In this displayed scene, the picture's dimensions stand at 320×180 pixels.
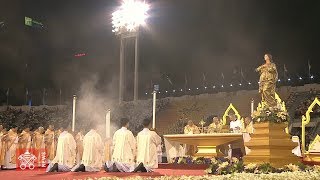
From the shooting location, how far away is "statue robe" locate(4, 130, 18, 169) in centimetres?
1770

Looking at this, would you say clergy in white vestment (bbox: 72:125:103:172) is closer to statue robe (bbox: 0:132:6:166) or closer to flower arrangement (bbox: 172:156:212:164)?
flower arrangement (bbox: 172:156:212:164)

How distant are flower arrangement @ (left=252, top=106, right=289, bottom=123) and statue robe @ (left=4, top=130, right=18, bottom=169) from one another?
10445 mm

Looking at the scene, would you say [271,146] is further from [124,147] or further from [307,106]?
[307,106]

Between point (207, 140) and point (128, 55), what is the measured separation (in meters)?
20.0

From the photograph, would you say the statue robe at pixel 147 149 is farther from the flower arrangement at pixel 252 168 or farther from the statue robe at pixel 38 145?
the statue robe at pixel 38 145

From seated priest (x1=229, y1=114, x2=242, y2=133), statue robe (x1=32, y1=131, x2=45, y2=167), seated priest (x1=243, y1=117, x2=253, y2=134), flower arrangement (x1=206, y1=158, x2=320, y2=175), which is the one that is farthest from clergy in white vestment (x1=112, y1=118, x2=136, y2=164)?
statue robe (x1=32, y1=131, x2=45, y2=167)

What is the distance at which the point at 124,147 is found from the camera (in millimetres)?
13562

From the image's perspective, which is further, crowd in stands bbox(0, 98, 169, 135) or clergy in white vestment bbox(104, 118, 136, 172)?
crowd in stands bbox(0, 98, 169, 135)

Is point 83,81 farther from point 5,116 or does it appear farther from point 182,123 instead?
point 182,123

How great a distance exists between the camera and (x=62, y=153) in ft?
48.3

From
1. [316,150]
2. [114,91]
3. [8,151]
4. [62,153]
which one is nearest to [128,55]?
[114,91]

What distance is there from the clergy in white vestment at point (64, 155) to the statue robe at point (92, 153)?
0.65 meters

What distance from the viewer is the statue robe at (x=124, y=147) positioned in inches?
533

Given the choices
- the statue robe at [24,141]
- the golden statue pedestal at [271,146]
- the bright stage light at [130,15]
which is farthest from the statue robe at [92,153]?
the bright stage light at [130,15]
